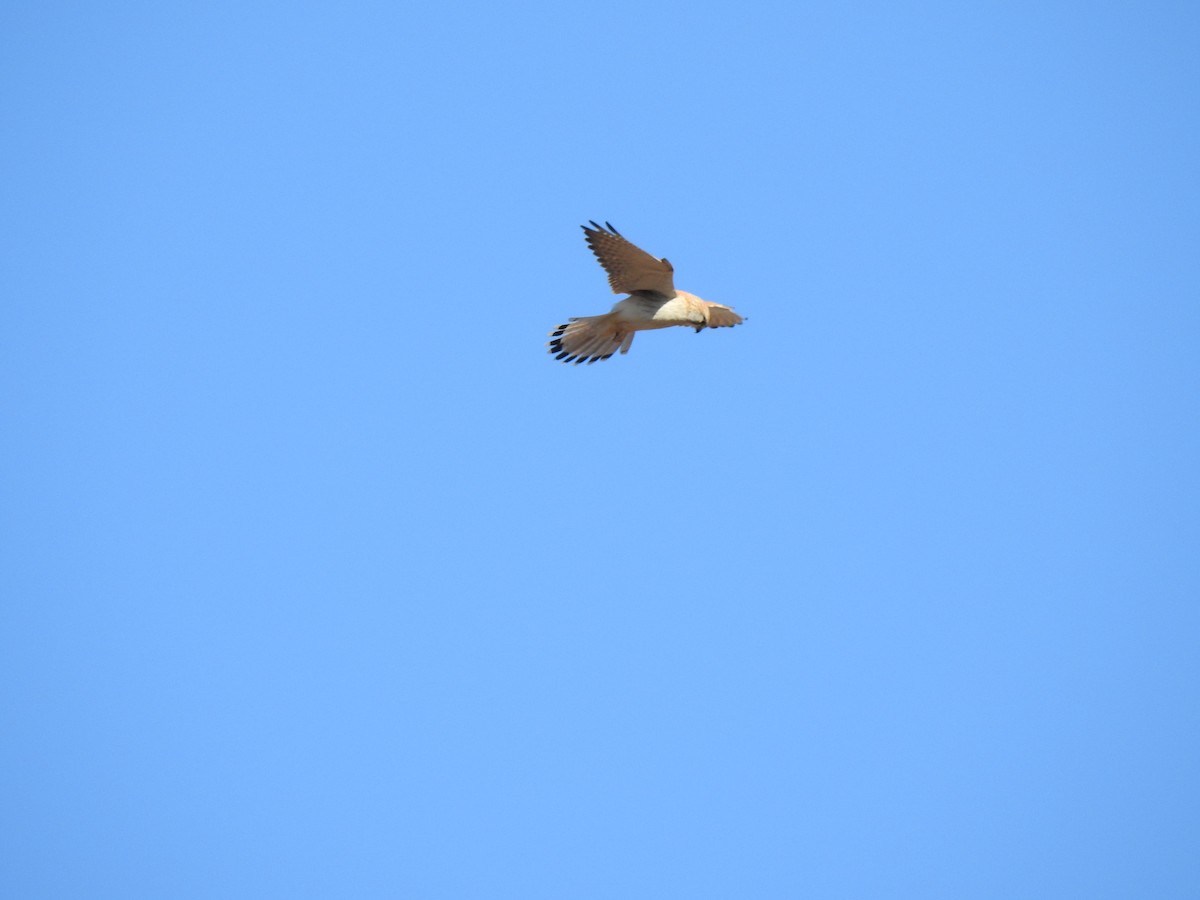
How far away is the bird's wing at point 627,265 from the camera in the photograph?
16781mm

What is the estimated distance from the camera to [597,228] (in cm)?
1691

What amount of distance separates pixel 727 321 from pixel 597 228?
2.02 meters

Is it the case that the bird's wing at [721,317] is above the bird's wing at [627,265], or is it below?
below

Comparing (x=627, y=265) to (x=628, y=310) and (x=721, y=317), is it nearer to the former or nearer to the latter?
(x=628, y=310)

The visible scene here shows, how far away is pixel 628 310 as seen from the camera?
57.2 feet

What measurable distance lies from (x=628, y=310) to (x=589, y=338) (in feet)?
2.27

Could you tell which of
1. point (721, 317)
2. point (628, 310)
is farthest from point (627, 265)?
point (721, 317)

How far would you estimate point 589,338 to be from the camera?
17828mm

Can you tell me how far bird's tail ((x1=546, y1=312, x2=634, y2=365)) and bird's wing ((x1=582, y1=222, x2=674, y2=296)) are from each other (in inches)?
18.1

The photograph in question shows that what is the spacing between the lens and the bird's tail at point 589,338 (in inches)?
696

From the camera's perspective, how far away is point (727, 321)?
17.6 m

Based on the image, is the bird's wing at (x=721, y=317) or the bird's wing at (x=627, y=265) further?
the bird's wing at (x=721, y=317)

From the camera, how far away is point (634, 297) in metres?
17.5

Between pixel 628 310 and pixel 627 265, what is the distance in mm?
626
